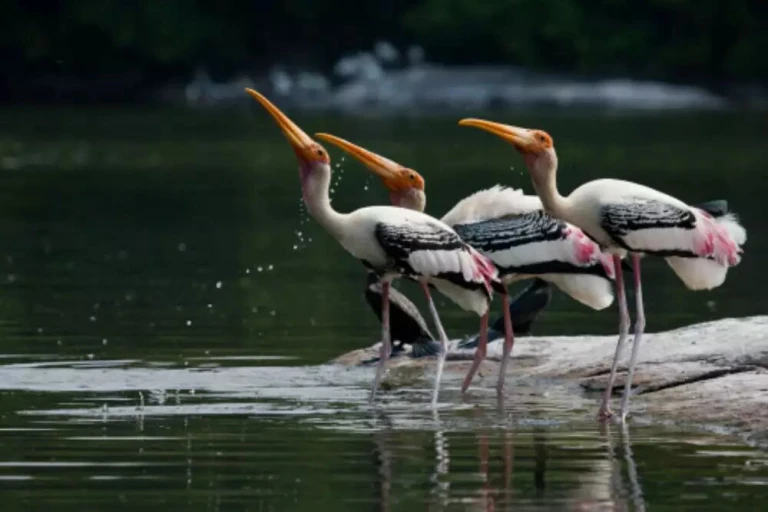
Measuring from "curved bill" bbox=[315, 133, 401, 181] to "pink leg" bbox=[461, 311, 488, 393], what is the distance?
96 cm

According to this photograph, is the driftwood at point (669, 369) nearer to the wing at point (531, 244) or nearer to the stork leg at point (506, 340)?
the stork leg at point (506, 340)

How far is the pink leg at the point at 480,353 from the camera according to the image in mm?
14203

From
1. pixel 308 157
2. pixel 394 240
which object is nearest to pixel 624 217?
pixel 394 240

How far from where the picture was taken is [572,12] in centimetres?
7300

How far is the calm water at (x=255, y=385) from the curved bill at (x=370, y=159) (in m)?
1.20

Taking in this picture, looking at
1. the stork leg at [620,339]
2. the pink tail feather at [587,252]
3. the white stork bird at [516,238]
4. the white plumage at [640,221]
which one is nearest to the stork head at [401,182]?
the white stork bird at [516,238]

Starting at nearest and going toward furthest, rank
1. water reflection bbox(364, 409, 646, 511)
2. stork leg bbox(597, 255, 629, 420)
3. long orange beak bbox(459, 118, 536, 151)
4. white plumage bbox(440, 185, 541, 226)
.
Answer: water reflection bbox(364, 409, 646, 511) → stork leg bbox(597, 255, 629, 420) → long orange beak bbox(459, 118, 536, 151) → white plumage bbox(440, 185, 541, 226)

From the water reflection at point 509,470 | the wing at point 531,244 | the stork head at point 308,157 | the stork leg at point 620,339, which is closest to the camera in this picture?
the water reflection at point 509,470

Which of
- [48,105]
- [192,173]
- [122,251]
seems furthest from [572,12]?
[122,251]

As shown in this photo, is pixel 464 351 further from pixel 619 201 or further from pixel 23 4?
pixel 23 4

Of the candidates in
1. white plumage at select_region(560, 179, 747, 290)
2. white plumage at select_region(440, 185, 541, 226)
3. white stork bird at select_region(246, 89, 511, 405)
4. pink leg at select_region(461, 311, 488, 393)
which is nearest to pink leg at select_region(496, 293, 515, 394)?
pink leg at select_region(461, 311, 488, 393)

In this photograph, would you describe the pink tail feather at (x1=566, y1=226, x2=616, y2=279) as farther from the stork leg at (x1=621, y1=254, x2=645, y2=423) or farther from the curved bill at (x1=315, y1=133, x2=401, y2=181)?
the curved bill at (x1=315, y1=133, x2=401, y2=181)

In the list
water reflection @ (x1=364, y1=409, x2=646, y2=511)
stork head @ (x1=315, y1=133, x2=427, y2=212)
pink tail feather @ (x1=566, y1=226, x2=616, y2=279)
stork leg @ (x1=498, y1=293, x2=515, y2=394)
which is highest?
stork head @ (x1=315, y1=133, x2=427, y2=212)

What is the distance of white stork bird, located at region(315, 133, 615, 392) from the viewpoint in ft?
46.9
